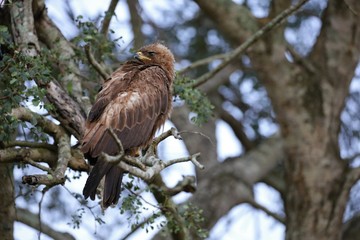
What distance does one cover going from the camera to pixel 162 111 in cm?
637

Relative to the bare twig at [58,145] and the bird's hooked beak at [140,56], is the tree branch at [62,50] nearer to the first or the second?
the bare twig at [58,145]

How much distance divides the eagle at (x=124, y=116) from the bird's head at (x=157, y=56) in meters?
0.18

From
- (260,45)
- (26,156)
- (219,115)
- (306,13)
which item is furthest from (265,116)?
(26,156)

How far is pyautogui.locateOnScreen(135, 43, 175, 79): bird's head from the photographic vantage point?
7031mm

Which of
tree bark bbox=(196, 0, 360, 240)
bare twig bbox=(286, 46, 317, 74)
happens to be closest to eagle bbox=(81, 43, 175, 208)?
tree bark bbox=(196, 0, 360, 240)

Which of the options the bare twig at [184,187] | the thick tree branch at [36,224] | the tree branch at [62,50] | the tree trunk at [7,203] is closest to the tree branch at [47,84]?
the tree branch at [62,50]

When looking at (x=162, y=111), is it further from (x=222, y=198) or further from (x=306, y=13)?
(x=306, y=13)

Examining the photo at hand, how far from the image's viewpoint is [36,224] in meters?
8.06

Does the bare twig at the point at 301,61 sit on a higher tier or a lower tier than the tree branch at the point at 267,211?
higher

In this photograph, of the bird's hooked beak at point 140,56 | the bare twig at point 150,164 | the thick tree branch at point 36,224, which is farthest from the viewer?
the thick tree branch at point 36,224

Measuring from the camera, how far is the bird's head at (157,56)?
7.03 m

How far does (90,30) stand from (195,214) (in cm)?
177

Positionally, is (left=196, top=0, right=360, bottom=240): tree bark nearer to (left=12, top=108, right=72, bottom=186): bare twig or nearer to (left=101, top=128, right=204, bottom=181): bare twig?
(left=12, top=108, right=72, bottom=186): bare twig

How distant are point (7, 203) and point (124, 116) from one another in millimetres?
1424
